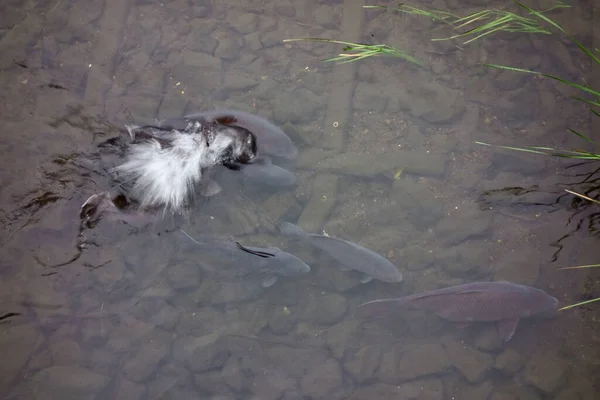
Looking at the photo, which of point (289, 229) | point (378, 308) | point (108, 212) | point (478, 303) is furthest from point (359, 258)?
point (108, 212)

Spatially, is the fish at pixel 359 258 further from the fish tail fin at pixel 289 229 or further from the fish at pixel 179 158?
the fish at pixel 179 158

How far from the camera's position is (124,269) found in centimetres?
438

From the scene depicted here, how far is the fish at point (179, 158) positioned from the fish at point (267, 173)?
77mm

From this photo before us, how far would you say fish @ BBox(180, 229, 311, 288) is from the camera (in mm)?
4379

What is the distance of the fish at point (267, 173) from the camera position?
4590 millimetres

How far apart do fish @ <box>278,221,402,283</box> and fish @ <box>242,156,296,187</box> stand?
1.72 ft

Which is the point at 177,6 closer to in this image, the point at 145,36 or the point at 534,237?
the point at 145,36

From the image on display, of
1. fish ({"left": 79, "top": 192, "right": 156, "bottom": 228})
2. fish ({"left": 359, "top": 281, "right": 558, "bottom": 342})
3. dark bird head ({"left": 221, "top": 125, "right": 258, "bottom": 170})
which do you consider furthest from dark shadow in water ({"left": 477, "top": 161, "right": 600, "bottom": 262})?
fish ({"left": 79, "top": 192, "right": 156, "bottom": 228})

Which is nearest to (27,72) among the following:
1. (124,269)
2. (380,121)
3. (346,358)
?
(124,269)

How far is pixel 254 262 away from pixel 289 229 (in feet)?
1.39

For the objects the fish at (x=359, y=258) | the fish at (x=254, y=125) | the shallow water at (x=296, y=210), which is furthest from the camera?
the fish at (x=254, y=125)

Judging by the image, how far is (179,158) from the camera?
15.1 feet

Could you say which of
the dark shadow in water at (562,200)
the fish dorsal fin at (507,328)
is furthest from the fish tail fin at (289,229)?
the fish dorsal fin at (507,328)

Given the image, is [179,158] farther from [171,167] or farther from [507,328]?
[507,328]
